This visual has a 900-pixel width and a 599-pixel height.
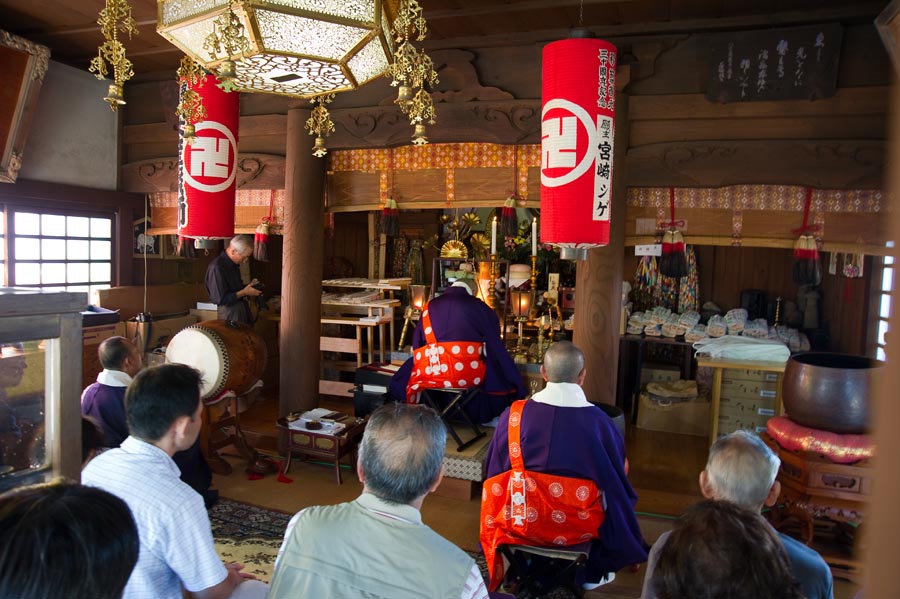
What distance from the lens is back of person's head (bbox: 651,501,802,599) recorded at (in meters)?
1.23

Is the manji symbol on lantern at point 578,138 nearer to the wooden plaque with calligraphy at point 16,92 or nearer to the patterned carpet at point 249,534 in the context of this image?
the patterned carpet at point 249,534

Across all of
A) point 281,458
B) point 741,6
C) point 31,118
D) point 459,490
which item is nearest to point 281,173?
point 31,118

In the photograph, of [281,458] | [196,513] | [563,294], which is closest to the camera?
[196,513]

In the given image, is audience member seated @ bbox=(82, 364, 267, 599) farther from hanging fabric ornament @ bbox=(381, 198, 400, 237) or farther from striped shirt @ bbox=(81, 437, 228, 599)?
hanging fabric ornament @ bbox=(381, 198, 400, 237)

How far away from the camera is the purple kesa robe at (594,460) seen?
2920mm

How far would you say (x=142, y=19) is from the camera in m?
5.08

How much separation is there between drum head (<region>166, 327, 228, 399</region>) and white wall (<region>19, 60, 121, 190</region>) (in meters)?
2.35

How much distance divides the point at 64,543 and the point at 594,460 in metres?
2.39

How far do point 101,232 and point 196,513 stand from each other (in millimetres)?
5730

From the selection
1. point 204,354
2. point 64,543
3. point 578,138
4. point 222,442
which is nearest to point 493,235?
point 578,138

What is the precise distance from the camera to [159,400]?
207cm

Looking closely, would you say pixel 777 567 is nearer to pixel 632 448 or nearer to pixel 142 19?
pixel 632 448

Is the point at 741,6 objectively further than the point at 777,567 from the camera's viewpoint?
Yes

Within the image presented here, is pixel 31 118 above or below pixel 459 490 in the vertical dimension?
above
